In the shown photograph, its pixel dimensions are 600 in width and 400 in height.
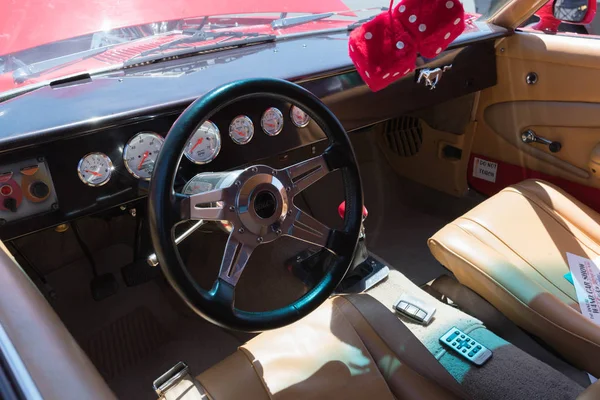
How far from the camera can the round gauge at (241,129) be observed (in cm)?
144

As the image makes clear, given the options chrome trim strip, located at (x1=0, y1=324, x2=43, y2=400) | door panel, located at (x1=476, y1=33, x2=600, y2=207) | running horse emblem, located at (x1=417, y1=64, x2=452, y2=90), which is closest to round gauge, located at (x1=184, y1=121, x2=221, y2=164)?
chrome trim strip, located at (x1=0, y1=324, x2=43, y2=400)

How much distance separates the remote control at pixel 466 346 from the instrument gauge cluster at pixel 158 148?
28.8 inches

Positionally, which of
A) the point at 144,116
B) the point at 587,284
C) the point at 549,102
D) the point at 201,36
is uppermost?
the point at 201,36

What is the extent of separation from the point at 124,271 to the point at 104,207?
49cm

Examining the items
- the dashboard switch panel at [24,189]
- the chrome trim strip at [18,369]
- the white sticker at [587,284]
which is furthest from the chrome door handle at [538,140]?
the chrome trim strip at [18,369]

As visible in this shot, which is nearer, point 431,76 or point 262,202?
point 262,202

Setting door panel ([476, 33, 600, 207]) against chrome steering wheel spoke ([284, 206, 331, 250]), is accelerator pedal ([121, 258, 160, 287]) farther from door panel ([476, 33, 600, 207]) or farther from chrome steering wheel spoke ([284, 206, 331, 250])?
door panel ([476, 33, 600, 207])

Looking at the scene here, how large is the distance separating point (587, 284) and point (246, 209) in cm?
106

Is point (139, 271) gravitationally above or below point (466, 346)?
above

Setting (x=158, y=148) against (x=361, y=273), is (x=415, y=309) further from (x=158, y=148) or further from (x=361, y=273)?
(x=158, y=148)

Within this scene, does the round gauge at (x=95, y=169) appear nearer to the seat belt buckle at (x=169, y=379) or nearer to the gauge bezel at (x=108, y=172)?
the gauge bezel at (x=108, y=172)

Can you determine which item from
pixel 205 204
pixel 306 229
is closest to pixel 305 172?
pixel 306 229

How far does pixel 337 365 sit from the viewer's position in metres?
1.20

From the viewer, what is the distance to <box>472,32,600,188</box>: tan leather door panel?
1.93 meters
